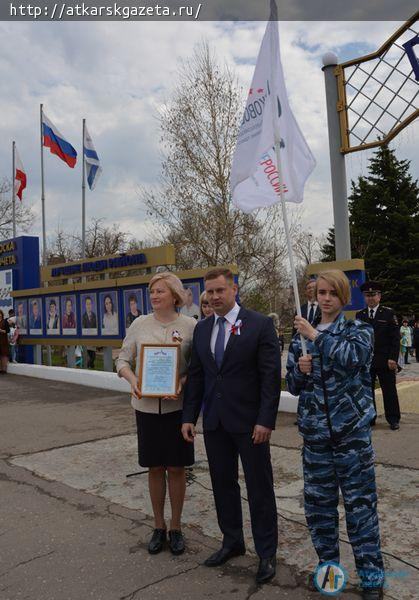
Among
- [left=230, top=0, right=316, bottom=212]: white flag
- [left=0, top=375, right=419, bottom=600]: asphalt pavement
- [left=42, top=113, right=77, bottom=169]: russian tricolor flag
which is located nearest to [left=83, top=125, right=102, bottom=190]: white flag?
[left=42, top=113, right=77, bottom=169]: russian tricolor flag

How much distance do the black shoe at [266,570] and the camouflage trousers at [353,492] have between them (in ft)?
1.34

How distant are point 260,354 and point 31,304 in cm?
1323

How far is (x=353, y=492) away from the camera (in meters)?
3.04

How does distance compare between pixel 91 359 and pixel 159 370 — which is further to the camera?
pixel 91 359

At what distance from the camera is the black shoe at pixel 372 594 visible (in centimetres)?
297

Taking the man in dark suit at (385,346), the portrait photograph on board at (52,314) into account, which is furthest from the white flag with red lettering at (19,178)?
the man in dark suit at (385,346)

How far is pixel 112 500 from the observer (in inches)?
190

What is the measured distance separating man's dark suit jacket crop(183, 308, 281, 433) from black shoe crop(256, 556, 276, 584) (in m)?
0.78

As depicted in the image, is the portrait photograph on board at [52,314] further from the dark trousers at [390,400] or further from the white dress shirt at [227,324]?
the white dress shirt at [227,324]

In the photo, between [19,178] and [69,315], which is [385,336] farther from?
[19,178]

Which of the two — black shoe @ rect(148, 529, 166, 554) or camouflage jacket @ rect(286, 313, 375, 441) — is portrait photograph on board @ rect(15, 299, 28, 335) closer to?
black shoe @ rect(148, 529, 166, 554)

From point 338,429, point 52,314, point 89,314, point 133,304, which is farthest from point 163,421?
point 52,314

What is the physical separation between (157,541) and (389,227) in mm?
35892

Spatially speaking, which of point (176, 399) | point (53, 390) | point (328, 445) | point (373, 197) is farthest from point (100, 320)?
point (373, 197)
